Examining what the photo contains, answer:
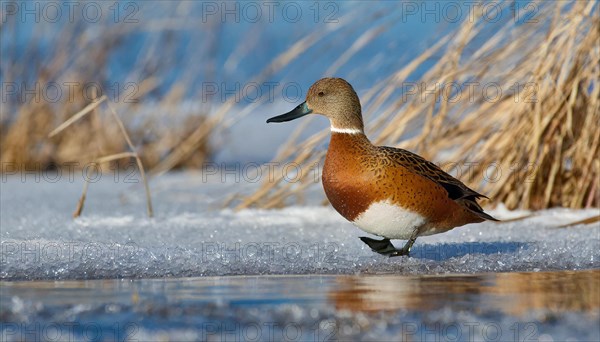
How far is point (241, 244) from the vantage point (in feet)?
13.5

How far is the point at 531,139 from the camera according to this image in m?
5.08

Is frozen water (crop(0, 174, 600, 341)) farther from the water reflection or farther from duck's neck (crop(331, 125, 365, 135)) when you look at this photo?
duck's neck (crop(331, 125, 365, 135))

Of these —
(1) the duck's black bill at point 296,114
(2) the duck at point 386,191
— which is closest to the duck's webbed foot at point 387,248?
(2) the duck at point 386,191

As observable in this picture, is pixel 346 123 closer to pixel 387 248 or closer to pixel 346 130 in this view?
Answer: pixel 346 130

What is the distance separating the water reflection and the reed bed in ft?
5.61

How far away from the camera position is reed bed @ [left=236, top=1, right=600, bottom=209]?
4.96 meters

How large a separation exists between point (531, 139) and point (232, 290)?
8.33 ft

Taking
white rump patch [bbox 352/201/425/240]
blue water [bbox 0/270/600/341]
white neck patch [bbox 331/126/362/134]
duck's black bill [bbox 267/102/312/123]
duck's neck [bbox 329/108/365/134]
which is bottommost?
blue water [bbox 0/270/600/341]

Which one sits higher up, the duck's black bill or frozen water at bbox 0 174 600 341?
the duck's black bill

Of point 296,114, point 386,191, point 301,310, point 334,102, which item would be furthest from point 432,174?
point 301,310

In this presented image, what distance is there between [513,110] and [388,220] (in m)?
1.70

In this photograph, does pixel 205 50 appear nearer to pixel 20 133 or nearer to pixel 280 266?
pixel 20 133

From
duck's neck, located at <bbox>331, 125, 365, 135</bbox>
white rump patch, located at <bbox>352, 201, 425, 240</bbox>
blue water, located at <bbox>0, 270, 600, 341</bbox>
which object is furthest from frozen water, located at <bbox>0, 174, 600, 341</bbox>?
duck's neck, located at <bbox>331, 125, 365, 135</bbox>

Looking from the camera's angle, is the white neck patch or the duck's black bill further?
the duck's black bill
